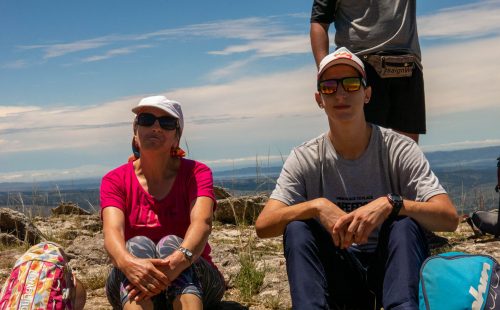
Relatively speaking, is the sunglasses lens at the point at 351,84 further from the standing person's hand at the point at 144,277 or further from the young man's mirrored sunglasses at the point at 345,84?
the standing person's hand at the point at 144,277

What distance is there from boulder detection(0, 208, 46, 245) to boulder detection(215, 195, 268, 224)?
8.70 ft

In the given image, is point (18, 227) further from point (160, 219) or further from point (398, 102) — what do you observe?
→ point (398, 102)

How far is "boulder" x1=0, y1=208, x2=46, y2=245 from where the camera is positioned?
884 centimetres

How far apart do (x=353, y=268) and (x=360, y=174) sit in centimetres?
66

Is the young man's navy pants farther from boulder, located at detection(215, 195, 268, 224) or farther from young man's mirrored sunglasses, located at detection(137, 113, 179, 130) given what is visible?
boulder, located at detection(215, 195, 268, 224)

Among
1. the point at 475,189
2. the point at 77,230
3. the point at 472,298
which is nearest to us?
the point at 472,298

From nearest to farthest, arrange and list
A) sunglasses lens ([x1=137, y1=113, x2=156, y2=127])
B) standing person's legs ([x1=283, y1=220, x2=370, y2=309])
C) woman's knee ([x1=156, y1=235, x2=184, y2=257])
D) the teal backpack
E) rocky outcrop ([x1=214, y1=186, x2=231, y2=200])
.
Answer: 1. the teal backpack
2. standing person's legs ([x1=283, y1=220, x2=370, y2=309])
3. woman's knee ([x1=156, y1=235, x2=184, y2=257])
4. sunglasses lens ([x1=137, y1=113, x2=156, y2=127])
5. rocky outcrop ([x1=214, y1=186, x2=231, y2=200])

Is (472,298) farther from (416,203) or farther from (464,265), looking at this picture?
(416,203)

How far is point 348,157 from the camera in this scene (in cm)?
455

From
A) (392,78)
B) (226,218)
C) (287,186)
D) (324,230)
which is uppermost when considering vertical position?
(392,78)

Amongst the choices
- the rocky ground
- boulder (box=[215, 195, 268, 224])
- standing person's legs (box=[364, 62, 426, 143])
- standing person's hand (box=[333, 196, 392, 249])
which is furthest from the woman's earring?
boulder (box=[215, 195, 268, 224])

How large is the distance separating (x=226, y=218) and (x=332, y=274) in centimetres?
554

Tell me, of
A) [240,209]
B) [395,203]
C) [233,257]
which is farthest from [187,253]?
[240,209]

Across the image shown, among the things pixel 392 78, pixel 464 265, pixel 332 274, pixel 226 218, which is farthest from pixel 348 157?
pixel 226 218
